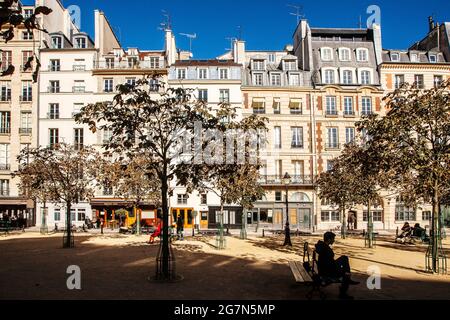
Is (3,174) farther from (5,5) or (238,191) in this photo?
(5,5)

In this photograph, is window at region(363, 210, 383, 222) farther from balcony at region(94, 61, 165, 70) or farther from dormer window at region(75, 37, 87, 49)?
dormer window at region(75, 37, 87, 49)

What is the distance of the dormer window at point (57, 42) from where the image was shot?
39.9 meters

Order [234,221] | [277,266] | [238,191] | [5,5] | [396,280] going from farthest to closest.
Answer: [234,221]
[238,191]
[277,266]
[396,280]
[5,5]

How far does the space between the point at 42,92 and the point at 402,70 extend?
116 ft

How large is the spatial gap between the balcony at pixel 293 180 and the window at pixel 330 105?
6.51 metres

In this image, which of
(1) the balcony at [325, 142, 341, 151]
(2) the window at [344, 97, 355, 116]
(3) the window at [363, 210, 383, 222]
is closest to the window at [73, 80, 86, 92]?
(1) the balcony at [325, 142, 341, 151]

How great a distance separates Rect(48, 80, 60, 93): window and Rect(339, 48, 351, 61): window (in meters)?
28.4

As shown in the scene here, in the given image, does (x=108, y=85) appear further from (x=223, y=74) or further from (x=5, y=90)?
(x=223, y=74)

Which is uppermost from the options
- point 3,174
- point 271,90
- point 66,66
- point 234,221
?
point 66,66

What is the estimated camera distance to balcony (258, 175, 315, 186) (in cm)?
3706

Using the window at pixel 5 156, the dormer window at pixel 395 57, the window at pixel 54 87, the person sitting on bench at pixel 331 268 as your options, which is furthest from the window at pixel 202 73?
the person sitting on bench at pixel 331 268

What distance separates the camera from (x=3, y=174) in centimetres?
3731

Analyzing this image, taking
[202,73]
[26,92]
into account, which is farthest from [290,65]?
[26,92]
